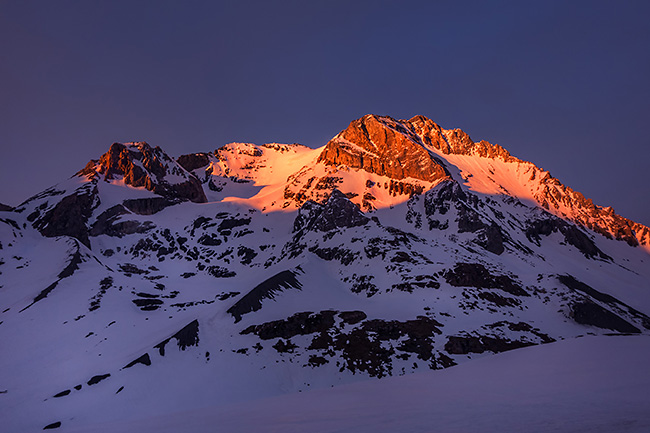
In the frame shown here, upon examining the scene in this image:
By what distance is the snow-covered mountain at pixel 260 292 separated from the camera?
47.2m

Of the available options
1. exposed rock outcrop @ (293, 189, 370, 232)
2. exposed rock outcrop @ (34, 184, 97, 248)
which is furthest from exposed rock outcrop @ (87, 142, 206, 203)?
exposed rock outcrop @ (293, 189, 370, 232)

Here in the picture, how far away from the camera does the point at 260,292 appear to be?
68.4m

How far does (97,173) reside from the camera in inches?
6501

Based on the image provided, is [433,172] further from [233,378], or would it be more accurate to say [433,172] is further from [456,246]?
[233,378]

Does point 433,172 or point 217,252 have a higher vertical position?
point 433,172

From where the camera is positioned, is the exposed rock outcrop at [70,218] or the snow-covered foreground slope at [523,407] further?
the exposed rock outcrop at [70,218]

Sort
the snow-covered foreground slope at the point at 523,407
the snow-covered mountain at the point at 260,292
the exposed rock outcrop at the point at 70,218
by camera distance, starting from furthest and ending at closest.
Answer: the exposed rock outcrop at the point at 70,218
the snow-covered mountain at the point at 260,292
the snow-covered foreground slope at the point at 523,407

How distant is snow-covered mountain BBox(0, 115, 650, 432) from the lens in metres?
47.2

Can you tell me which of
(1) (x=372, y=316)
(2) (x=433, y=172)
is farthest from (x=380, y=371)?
(2) (x=433, y=172)

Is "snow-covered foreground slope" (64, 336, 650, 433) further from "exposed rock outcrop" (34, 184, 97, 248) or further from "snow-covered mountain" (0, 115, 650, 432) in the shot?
"exposed rock outcrop" (34, 184, 97, 248)

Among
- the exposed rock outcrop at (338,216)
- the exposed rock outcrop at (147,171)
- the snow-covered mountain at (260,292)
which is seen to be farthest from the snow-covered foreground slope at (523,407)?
the exposed rock outcrop at (147,171)

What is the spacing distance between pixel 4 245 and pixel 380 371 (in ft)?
361

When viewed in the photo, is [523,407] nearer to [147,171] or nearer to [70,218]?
[70,218]

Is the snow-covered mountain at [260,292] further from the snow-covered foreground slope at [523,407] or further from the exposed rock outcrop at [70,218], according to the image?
the snow-covered foreground slope at [523,407]
